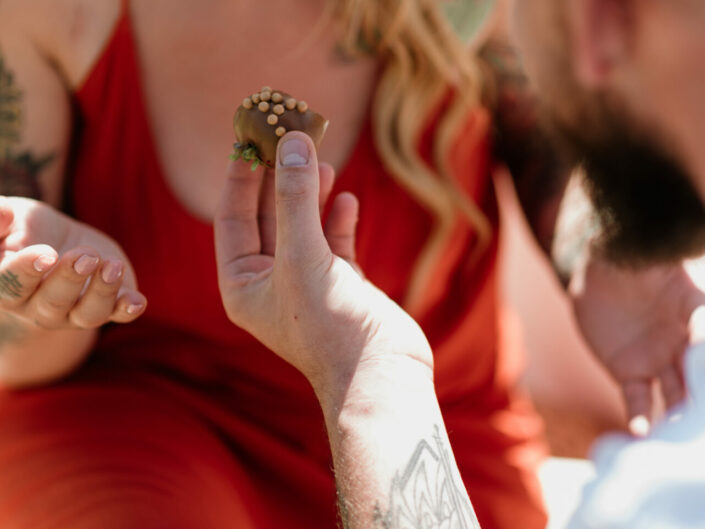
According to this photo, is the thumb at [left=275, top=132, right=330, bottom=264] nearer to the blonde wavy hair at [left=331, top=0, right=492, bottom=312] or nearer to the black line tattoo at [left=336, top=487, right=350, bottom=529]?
the black line tattoo at [left=336, top=487, right=350, bottom=529]

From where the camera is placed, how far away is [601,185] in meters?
1.09

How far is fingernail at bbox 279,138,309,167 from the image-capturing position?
72 cm

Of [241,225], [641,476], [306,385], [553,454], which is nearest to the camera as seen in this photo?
[641,476]

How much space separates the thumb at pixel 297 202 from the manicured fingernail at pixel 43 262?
236 mm

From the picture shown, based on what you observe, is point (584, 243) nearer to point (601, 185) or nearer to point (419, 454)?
point (601, 185)

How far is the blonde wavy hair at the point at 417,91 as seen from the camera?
3.72ft

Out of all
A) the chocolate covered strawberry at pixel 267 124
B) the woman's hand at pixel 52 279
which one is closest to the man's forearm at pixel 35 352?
the woman's hand at pixel 52 279

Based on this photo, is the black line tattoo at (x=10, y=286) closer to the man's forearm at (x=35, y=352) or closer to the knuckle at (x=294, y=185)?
the man's forearm at (x=35, y=352)

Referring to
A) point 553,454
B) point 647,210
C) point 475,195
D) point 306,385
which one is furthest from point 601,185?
point 553,454

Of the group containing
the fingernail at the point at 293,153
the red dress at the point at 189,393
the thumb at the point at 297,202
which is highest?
the fingernail at the point at 293,153

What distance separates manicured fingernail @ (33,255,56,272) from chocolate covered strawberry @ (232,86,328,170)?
241 mm

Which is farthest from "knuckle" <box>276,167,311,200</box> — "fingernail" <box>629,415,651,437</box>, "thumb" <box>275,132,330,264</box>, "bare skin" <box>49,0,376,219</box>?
"fingernail" <box>629,415,651,437</box>

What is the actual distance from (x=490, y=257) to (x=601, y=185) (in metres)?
0.28

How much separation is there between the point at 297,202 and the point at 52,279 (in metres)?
0.28
